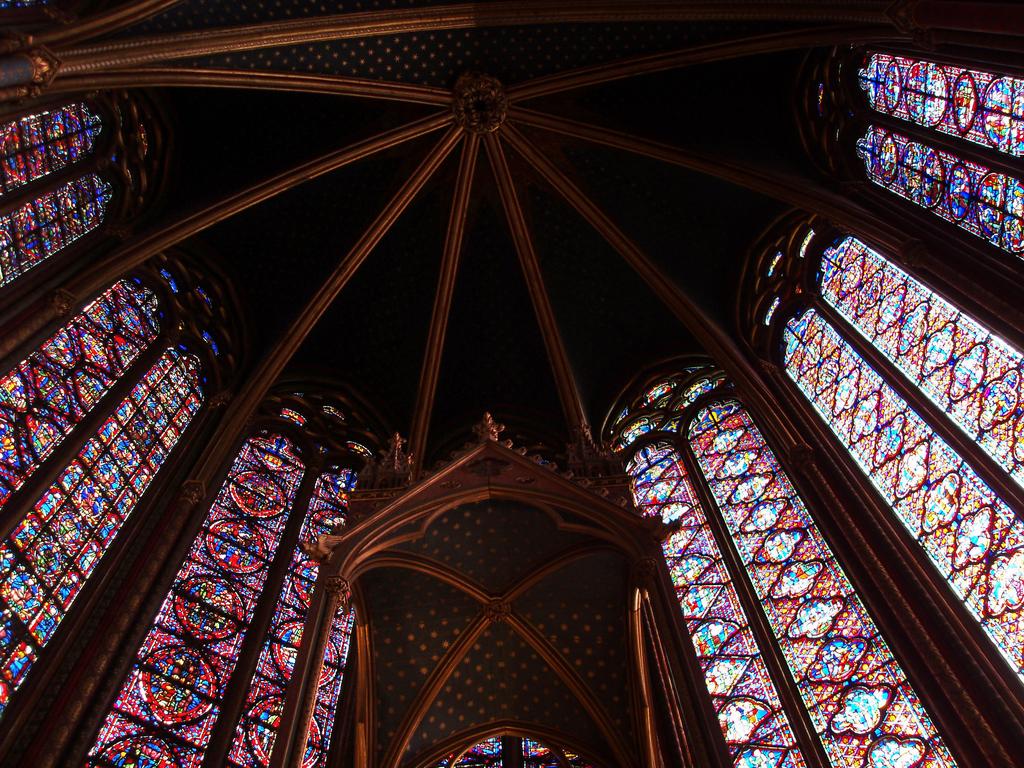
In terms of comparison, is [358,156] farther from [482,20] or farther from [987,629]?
[987,629]

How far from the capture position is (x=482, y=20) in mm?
12297

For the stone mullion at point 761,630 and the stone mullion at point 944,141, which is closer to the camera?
the stone mullion at point 761,630

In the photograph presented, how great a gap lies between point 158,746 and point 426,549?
303 cm

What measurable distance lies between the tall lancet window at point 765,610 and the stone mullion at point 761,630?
0.07ft

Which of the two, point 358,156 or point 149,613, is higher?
point 358,156

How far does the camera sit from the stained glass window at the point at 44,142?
9500 mm

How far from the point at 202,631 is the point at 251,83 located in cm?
678

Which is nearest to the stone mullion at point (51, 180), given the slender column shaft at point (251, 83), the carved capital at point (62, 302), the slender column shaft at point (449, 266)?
the carved capital at point (62, 302)

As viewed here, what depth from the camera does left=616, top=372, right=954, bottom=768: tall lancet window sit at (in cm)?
828

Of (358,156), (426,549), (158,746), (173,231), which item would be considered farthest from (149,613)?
(358,156)

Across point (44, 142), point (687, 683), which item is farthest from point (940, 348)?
point (44, 142)

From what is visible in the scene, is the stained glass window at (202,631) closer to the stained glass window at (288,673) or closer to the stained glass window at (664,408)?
the stained glass window at (288,673)

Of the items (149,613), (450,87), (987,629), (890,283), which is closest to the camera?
(987,629)

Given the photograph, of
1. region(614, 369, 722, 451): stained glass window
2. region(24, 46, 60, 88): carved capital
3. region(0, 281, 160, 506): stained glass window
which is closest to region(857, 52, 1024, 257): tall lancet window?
region(614, 369, 722, 451): stained glass window
